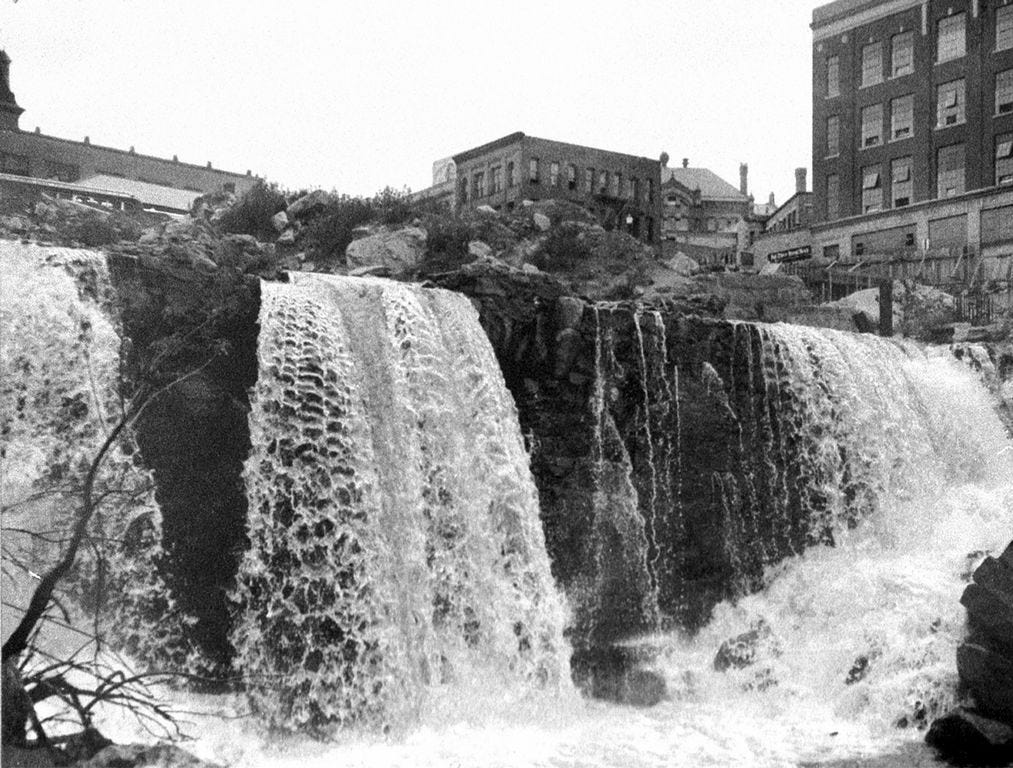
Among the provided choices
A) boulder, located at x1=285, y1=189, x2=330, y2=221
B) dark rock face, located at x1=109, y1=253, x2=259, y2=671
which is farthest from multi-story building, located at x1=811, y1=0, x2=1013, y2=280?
dark rock face, located at x1=109, y1=253, x2=259, y2=671

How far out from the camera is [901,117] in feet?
147

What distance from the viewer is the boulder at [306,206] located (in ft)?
107

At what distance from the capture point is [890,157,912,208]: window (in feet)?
146

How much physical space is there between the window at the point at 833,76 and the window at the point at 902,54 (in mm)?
2550

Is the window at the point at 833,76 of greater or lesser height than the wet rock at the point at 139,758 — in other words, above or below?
above

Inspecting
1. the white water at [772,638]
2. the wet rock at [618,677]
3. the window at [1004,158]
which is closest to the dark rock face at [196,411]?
the white water at [772,638]

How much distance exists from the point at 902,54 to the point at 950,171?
5.47 meters

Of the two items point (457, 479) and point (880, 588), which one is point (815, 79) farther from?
point (457, 479)

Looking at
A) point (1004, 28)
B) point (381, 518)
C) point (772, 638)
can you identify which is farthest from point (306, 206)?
point (1004, 28)

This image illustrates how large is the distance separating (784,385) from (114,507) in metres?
12.9

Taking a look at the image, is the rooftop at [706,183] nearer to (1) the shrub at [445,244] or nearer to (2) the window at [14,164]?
(1) the shrub at [445,244]

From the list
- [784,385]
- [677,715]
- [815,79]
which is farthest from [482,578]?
[815,79]

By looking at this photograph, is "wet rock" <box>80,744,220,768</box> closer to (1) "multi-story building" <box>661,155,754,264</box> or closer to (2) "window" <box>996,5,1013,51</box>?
(2) "window" <box>996,5,1013,51</box>

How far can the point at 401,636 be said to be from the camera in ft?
46.4
